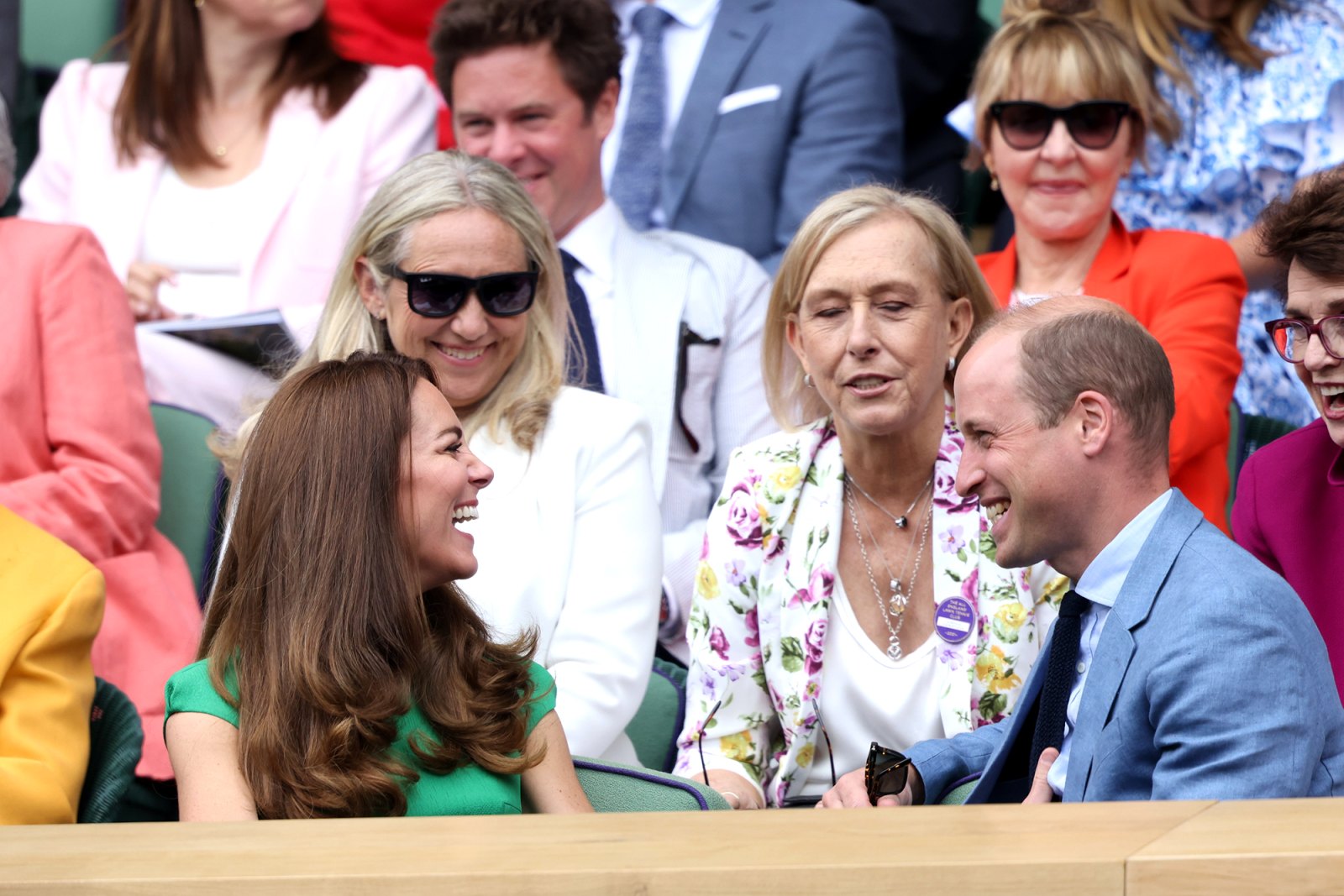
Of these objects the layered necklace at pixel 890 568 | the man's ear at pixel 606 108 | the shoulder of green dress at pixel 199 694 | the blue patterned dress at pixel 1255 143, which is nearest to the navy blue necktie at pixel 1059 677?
the layered necklace at pixel 890 568

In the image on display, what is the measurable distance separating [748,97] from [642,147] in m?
0.30

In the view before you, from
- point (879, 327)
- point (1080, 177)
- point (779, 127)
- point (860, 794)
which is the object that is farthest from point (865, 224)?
point (779, 127)

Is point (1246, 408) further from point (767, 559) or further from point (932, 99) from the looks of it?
point (767, 559)

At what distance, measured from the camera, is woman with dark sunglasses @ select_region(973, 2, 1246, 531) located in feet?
10.8

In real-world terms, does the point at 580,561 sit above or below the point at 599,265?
below

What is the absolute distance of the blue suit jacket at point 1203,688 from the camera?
1712 millimetres

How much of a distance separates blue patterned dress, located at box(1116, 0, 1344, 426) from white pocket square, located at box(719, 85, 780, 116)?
889 mm

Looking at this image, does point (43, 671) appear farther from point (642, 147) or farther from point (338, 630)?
point (642, 147)

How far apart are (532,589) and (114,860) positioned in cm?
140

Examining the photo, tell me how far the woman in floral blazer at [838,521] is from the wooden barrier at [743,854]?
117 cm

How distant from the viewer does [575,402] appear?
2896 millimetres

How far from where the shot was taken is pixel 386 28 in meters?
4.57

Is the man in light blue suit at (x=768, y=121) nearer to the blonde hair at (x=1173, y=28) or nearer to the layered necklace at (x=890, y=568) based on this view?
the blonde hair at (x=1173, y=28)

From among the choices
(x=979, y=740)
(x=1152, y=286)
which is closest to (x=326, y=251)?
(x=1152, y=286)
